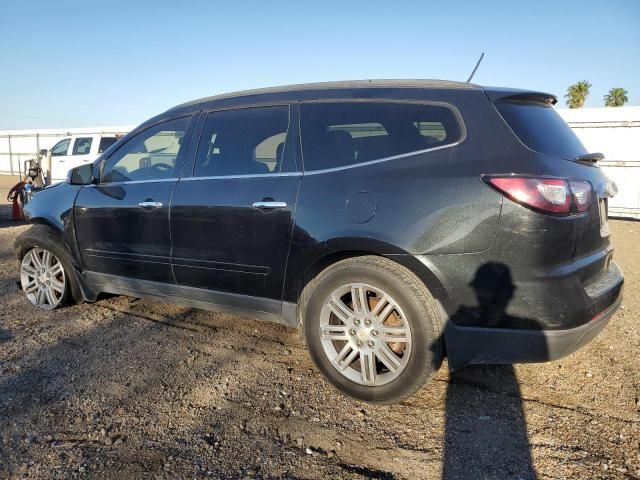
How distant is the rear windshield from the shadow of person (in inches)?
28.3

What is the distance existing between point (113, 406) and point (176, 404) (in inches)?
14.1

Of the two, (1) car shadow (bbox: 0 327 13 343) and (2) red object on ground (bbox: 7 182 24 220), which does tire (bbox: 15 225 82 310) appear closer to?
(1) car shadow (bbox: 0 327 13 343)

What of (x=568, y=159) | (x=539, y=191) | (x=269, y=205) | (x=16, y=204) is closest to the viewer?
(x=539, y=191)

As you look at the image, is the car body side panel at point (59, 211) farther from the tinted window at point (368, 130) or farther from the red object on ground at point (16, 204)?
the red object on ground at point (16, 204)

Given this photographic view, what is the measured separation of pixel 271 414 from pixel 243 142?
73.1 inches

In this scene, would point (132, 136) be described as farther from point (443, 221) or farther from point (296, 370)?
point (443, 221)

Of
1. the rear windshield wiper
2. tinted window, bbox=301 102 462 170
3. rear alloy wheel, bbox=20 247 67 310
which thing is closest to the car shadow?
rear alloy wheel, bbox=20 247 67 310

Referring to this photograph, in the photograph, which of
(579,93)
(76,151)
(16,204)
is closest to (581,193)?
(16,204)

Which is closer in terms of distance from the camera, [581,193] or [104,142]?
[581,193]

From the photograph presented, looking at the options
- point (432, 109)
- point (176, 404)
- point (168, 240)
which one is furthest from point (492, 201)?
point (168, 240)

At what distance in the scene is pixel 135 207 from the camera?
378 cm

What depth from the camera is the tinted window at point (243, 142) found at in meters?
3.30

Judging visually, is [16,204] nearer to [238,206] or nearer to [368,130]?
[238,206]

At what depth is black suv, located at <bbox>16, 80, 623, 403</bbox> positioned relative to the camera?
2.47 meters
